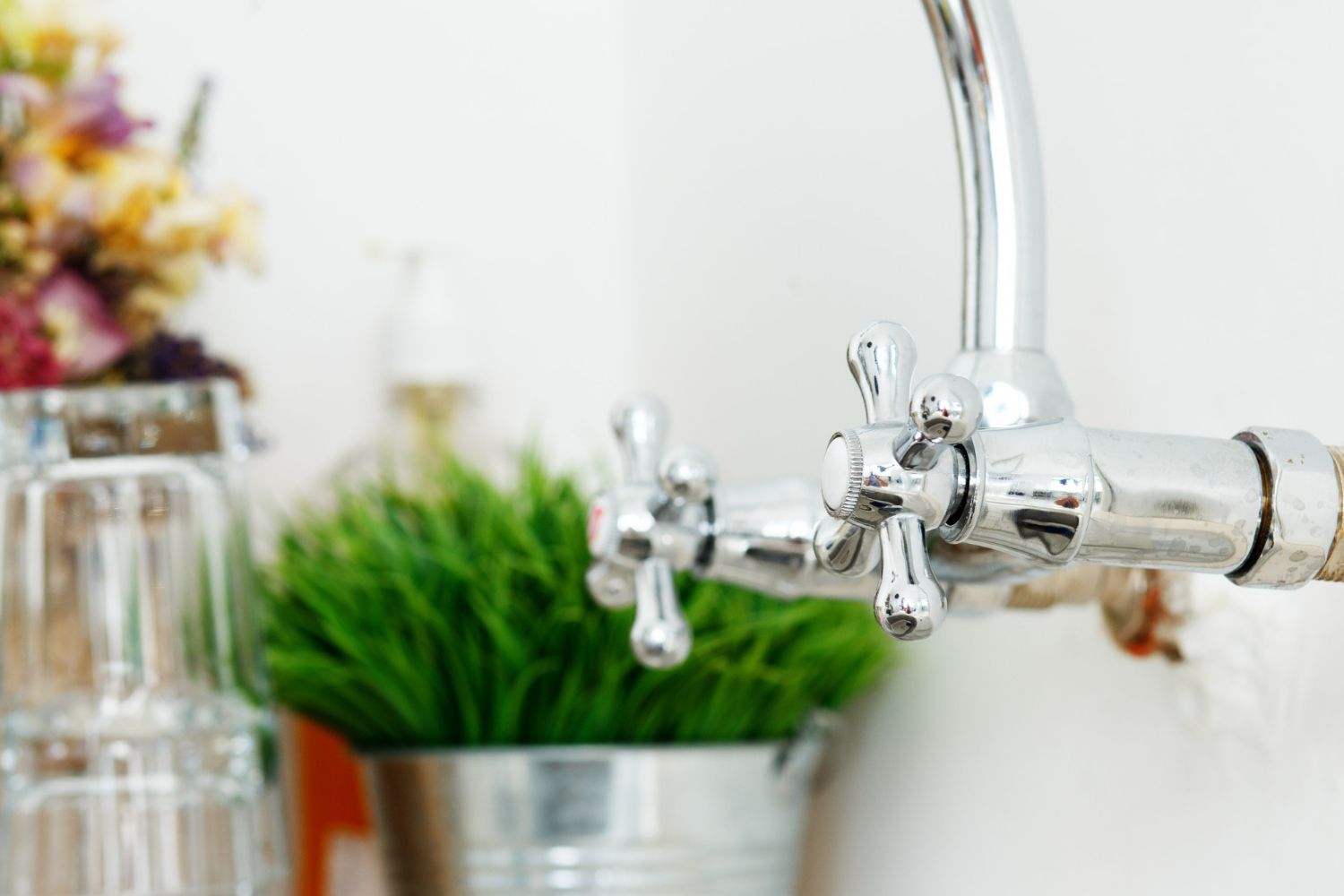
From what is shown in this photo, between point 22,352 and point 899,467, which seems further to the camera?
point 22,352

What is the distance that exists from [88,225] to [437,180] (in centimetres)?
25

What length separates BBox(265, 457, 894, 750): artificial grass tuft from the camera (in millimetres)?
524

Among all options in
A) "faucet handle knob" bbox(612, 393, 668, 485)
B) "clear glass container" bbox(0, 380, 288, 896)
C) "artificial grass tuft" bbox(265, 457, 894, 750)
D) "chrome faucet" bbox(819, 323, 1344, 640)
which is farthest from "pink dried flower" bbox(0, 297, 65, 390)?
"chrome faucet" bbox(819, 323, 1344, 640)

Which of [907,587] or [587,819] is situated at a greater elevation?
[907,587]

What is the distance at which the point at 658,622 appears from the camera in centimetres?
36

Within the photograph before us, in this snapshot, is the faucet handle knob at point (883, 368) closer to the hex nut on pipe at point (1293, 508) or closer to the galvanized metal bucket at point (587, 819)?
the hex nut on pipe at point (1293, 508)

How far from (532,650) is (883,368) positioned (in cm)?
28

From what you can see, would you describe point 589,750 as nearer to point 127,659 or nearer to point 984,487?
point 127,659

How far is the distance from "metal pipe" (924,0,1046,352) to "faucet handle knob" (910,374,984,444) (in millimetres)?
90

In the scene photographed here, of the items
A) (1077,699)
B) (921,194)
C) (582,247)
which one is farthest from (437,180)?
(1077,699)

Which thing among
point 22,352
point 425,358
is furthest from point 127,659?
point 425,358

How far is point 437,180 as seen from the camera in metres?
0.82

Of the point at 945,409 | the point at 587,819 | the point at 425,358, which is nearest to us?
the point at 945,409

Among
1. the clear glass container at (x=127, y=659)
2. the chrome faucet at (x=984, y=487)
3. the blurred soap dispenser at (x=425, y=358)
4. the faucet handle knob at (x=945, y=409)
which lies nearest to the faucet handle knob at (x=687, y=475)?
the chrome faucet at (x=984, y=487)
